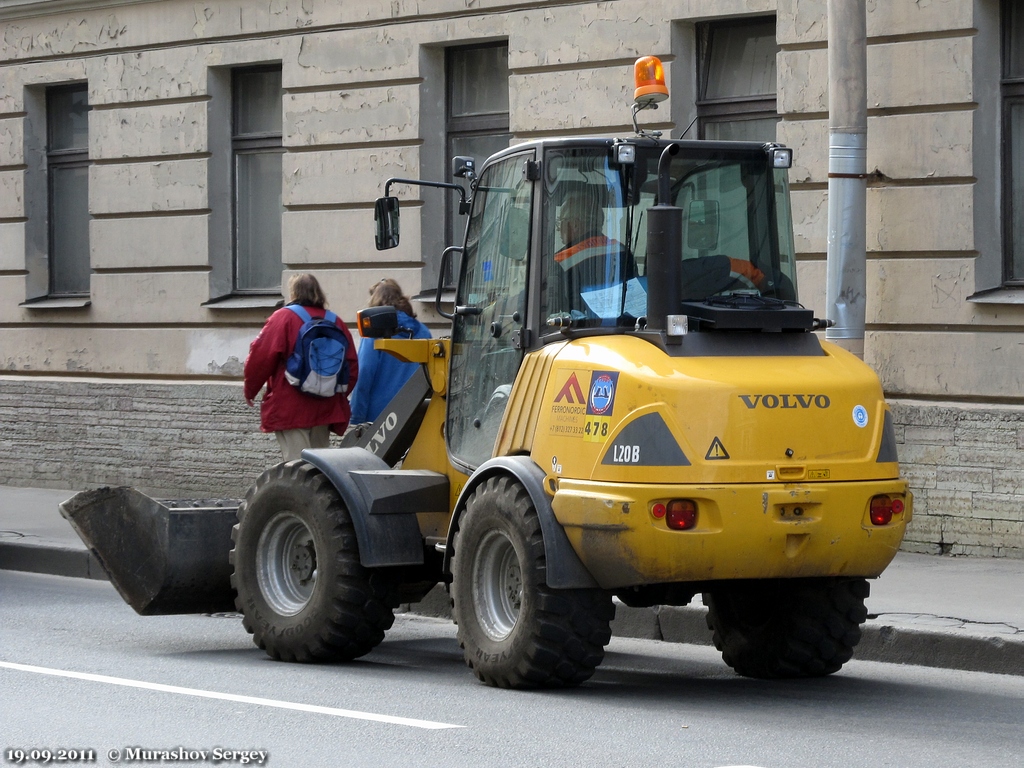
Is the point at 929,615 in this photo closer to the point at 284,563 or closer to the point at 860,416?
the point at 860,416

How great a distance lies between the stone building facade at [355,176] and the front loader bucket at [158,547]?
4853mm

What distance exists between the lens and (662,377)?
6.70 metres

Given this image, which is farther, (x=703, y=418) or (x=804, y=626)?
(x=804, y=626)

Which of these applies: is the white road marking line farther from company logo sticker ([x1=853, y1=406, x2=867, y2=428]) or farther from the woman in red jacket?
the woman in red jacket


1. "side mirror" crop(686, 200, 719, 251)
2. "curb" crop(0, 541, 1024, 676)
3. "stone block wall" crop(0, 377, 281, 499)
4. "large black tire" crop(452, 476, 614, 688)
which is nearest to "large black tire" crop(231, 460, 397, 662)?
"large black tire" crop(452, 476, 614, 688)

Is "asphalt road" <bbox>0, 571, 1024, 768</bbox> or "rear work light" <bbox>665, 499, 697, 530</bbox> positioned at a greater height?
"rear work light" <bbox>665, 499, 697, 530</bbox>

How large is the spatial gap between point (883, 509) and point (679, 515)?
912 mm

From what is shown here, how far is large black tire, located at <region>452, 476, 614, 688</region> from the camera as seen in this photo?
6855 millimetres

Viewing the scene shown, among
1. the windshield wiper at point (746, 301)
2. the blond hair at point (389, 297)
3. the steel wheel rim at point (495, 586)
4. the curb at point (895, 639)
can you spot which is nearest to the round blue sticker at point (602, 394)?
the windshield wiper at point (746, 301)

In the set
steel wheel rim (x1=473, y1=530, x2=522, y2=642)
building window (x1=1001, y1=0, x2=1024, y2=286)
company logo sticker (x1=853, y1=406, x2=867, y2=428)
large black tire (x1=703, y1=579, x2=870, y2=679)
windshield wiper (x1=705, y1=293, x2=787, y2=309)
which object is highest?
building window (x1=1001, y1=0, x2=1024, y2=286)

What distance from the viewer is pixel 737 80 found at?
491 inches

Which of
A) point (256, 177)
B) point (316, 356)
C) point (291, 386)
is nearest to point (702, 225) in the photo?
point (316, 356)

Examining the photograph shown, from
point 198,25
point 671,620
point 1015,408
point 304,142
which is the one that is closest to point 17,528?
point 304,142

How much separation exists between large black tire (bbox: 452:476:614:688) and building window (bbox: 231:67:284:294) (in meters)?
8.32
